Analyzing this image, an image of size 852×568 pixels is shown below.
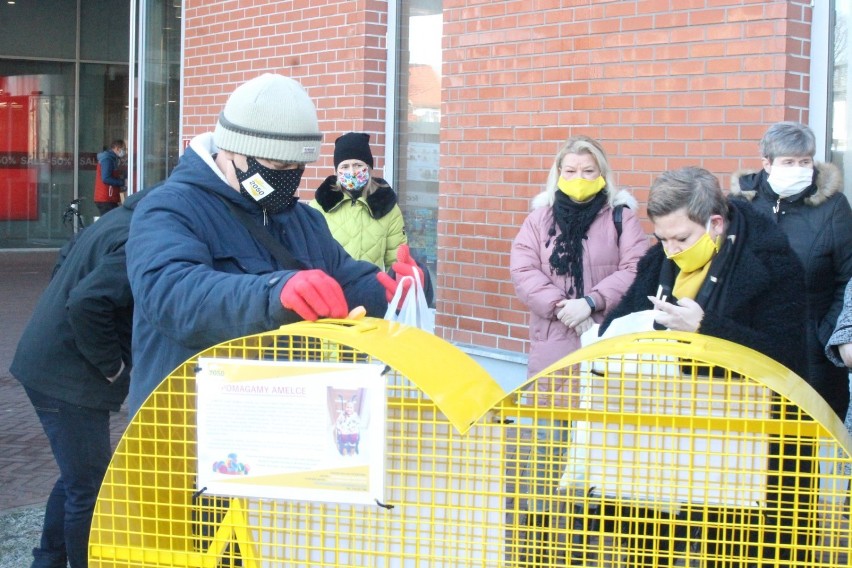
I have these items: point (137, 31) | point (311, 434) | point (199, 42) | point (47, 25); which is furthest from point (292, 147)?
point (47, 25)

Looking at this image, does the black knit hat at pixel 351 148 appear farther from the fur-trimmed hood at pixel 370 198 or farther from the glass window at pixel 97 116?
the glass window at pixel 97 116

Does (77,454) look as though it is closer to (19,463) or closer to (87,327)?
(87,327)

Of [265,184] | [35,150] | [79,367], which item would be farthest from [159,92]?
[35,150]

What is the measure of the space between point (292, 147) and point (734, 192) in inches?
106

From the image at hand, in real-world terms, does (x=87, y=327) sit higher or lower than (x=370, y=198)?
lower

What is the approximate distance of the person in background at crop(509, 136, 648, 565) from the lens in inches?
197

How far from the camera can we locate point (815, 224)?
4750mm

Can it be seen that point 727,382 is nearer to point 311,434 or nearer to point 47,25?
point 311,434

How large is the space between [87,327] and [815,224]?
9.66ft

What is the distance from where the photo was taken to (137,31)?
34.1ft

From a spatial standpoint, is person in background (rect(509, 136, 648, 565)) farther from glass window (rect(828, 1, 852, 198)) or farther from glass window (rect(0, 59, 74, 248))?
glass window (rect(0, 59, 74, 248))

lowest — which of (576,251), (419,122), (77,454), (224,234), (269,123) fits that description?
(77,454)

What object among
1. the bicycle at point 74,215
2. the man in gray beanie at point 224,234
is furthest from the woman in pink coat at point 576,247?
the bicycle at point 74,215

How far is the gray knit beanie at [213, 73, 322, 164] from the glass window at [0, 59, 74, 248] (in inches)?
699
